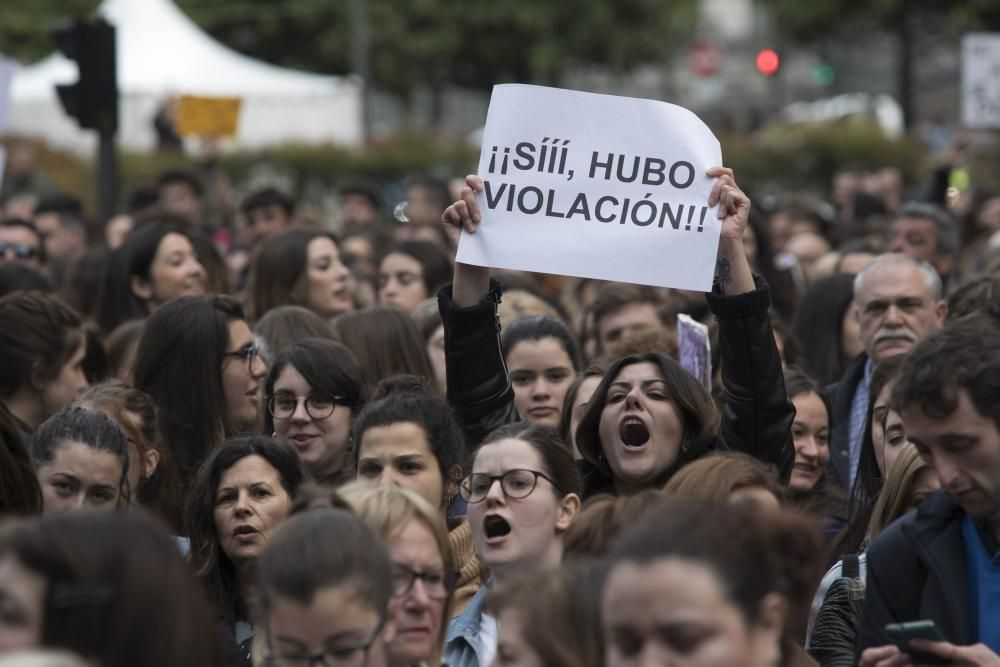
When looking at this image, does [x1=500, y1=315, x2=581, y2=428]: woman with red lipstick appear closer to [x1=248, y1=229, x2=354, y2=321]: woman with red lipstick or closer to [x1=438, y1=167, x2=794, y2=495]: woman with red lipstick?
[x1=438, y1=167, x2=794, y2=495]: woman with red lipstick

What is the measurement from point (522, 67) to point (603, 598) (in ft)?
131

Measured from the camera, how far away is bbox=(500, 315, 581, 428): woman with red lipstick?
7398mm

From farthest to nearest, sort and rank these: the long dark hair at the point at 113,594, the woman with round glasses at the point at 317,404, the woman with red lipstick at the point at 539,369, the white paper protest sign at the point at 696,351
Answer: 1. the woman with red lipstick at the point at 539,369
2. the white paper protest sign at the point at 696,351
3. the woman with round glasses at the point at 317,404
4. the long dark hair at the point at 113,594

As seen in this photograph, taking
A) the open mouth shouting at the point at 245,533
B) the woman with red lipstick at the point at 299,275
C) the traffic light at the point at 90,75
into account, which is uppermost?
the traffic light at the point at 90,75

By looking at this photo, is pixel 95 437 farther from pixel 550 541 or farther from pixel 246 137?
pixel 246 137

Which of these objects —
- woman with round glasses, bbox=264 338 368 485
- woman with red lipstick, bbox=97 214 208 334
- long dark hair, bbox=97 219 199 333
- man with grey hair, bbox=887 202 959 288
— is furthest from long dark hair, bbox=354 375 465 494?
man with grey hair, bbox=887 202 959 288

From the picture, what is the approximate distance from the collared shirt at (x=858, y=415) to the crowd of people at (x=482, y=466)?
2 cm

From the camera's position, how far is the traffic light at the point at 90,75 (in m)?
12.7

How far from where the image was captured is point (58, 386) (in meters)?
7.08

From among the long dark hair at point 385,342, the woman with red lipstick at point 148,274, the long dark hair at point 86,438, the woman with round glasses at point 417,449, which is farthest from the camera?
the woman with red lipstick at point 148,274

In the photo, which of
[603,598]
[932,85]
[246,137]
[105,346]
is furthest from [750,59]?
[603,598]

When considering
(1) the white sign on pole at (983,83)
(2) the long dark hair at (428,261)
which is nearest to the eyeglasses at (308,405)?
(2) the long dark hair at (428,261)

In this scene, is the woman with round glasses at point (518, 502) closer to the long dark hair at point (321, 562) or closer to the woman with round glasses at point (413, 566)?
the woman with round glasses at point (413, 566)

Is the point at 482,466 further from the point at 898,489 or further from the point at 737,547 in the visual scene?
the point at 737,547
